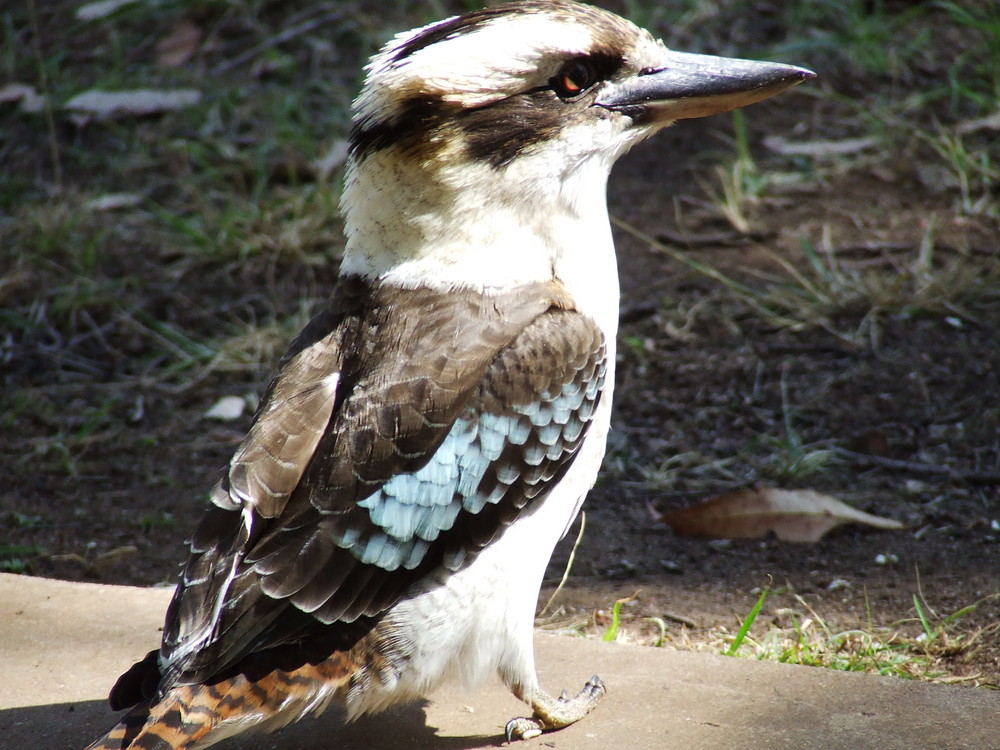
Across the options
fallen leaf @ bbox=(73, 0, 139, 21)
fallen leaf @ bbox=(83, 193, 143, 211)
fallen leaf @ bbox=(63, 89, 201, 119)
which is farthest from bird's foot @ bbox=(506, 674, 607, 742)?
fallen leaf @ bbox=(73, 0, 139, 21)

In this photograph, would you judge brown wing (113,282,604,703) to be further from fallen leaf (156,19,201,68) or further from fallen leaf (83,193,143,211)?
fallen leaf (156,19,201,68)

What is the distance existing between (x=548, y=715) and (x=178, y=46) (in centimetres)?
542

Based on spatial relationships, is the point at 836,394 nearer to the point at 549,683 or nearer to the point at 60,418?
the point at 549,683

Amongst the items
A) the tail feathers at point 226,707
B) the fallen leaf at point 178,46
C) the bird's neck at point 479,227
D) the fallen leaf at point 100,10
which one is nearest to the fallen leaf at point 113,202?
the fallen leaf at point 178,46

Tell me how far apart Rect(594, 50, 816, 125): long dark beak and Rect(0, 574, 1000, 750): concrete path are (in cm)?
136

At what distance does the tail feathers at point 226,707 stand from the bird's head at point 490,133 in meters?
Result: 0.91

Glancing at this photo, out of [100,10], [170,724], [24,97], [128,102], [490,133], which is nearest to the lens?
[170,724]

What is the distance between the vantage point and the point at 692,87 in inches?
114

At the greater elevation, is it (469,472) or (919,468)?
(469,472)

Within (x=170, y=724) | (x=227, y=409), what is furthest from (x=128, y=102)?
(x=170, y=724)

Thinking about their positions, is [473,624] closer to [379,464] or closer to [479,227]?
[379,464]

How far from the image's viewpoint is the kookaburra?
238 cm

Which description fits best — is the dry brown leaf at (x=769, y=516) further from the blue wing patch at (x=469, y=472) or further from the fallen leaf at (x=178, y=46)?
the fallen leaf at (x=178, y=46)

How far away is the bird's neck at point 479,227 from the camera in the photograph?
2.70 meters
